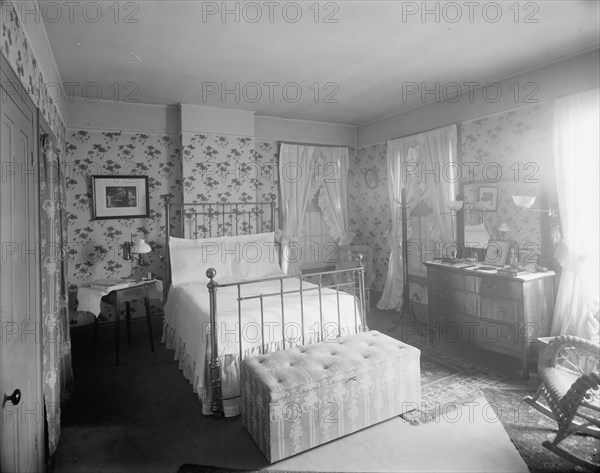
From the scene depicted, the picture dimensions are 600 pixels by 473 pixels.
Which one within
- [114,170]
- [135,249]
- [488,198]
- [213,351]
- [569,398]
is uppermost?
[114,170]

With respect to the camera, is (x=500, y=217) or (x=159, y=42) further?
(x=500, y=217)

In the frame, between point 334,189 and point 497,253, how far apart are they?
2.66 meters

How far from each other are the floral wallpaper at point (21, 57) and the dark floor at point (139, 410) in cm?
214

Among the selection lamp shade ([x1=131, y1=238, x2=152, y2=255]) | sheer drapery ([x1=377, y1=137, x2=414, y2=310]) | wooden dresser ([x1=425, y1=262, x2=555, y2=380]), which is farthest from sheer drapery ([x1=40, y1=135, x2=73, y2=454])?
sheer drapery ([x1=377, y1=137, x2=414, y2=310])

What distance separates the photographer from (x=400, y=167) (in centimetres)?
546

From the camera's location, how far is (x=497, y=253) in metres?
4.03

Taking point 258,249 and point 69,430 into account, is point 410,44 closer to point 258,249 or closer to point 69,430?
point 258,249

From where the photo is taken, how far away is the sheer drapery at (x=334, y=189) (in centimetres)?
598

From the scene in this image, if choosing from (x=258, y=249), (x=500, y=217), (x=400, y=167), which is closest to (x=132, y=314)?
(x=258, y=249)

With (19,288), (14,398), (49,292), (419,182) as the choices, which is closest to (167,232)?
(49,292)

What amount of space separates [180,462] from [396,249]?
398 centimetres

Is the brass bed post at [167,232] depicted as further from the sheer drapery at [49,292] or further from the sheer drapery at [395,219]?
the sheer drapery at [395,219]

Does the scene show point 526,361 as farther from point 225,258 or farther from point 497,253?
point 225,258

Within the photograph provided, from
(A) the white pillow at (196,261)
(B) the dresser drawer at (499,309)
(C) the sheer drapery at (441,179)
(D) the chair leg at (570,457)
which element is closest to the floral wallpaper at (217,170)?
(A) the white pillow at (196,261)
